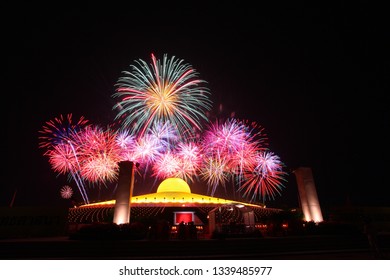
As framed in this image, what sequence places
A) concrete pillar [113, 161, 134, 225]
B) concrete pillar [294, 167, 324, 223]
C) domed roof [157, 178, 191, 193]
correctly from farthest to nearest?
domed roof [157, 178, 191, 193] < concrete pillar [294, 167, 324, 223] < concrete pillar [113, 161, 134, 225]

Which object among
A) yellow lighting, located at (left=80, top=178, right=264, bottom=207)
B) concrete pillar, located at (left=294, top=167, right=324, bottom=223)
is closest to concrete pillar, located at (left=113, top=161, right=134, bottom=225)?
yellow lighting, located at (left=80, top=178, right=264, bottom=207)

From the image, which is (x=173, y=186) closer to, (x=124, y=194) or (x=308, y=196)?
(x=124, y=194)

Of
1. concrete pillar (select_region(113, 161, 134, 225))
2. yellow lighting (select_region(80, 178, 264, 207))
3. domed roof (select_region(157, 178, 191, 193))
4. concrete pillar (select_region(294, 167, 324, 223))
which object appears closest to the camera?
concrete pillar (select_region(113, 161, 134, 225))

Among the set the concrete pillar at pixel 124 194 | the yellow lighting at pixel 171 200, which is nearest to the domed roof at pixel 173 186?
the yellow lighting at pixel 171 200

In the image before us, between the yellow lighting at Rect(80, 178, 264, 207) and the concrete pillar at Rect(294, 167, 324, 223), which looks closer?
the concrete pillar at Rect(294, 167, 324, 223)

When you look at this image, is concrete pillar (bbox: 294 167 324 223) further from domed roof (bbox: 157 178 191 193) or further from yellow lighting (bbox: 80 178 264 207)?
domed roof (bbox: 157 178 191 193)

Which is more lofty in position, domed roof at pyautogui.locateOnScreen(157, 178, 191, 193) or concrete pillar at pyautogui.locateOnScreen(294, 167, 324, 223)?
domed roof at pyautogui.locateOnScreen(157, 178, 191, 193)

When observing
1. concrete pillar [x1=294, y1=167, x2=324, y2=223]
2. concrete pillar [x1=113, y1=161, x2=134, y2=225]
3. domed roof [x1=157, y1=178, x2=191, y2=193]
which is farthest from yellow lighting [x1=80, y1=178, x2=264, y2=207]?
concrete pillar [x1=294, y1=167, x2=324, y2=223]

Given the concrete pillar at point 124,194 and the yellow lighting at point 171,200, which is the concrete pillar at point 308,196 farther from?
the concrete pillar at point 124,194

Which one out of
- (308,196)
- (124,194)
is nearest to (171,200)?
(124,194)
